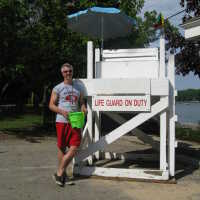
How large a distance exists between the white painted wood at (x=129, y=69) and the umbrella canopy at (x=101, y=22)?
1261 mm

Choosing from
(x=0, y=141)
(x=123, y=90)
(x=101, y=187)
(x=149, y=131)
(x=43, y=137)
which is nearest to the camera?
(x=101, y=187)

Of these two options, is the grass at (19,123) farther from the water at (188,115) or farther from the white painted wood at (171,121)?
the white painted wood at (171,121)

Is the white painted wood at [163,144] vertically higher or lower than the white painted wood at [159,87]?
lower

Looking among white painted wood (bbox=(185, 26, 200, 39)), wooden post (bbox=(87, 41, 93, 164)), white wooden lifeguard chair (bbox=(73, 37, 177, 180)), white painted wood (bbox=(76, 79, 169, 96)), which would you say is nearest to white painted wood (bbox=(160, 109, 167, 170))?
white wooden lifeguard chair (bbox=(73, 37, 177, 180))

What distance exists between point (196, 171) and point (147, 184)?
154 cm

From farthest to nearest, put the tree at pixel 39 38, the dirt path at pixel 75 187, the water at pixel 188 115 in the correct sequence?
1. the water at pixel 188 115
2. the tree at pixel 39 38
3. the dirt path at pixel 75 187

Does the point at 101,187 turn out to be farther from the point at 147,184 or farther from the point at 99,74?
the point at 99,74

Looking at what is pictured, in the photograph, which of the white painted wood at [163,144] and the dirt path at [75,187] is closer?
the dirt path at [75,187]

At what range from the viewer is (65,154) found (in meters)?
6.13

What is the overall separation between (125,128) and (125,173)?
74 cm

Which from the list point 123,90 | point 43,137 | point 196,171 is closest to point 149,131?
point 43,137

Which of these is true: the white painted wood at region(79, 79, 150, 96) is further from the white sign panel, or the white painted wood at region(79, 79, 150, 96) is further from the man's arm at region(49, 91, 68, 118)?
the man's arm at region(49, 91, 68, 118)

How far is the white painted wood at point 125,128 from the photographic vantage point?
6383mm

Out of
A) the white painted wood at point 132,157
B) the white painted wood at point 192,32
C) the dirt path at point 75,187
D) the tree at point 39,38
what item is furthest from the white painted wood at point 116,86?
the tree at point 39,38
